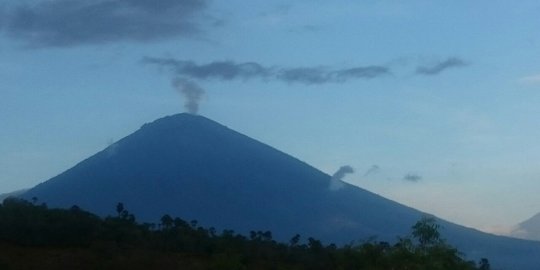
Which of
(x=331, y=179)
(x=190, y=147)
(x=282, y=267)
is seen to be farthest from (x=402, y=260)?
(x=190, y=147)

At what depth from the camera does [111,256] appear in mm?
42250

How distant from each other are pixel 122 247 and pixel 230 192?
80.3 meters

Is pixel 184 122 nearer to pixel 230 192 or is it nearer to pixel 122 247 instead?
pixel 230 192

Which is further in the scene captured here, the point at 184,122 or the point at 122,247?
the point at 184,122

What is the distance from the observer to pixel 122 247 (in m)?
43.8

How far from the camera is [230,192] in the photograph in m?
124

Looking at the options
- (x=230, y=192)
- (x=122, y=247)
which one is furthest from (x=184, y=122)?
(x=122, y=247)

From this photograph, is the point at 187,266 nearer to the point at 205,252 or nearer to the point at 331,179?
the point at 205,252

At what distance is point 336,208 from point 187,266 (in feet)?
243

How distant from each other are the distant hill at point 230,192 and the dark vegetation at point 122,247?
44943 millimetres

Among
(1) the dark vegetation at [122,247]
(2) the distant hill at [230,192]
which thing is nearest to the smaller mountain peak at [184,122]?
(2) the distant hill at [230,192]

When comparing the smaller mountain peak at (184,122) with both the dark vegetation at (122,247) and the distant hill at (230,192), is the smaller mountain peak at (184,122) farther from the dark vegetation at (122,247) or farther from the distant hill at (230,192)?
the dark vegetation at (122,247)

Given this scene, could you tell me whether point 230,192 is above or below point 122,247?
above

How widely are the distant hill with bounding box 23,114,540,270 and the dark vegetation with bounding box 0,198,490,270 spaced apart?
44943 millimetres
